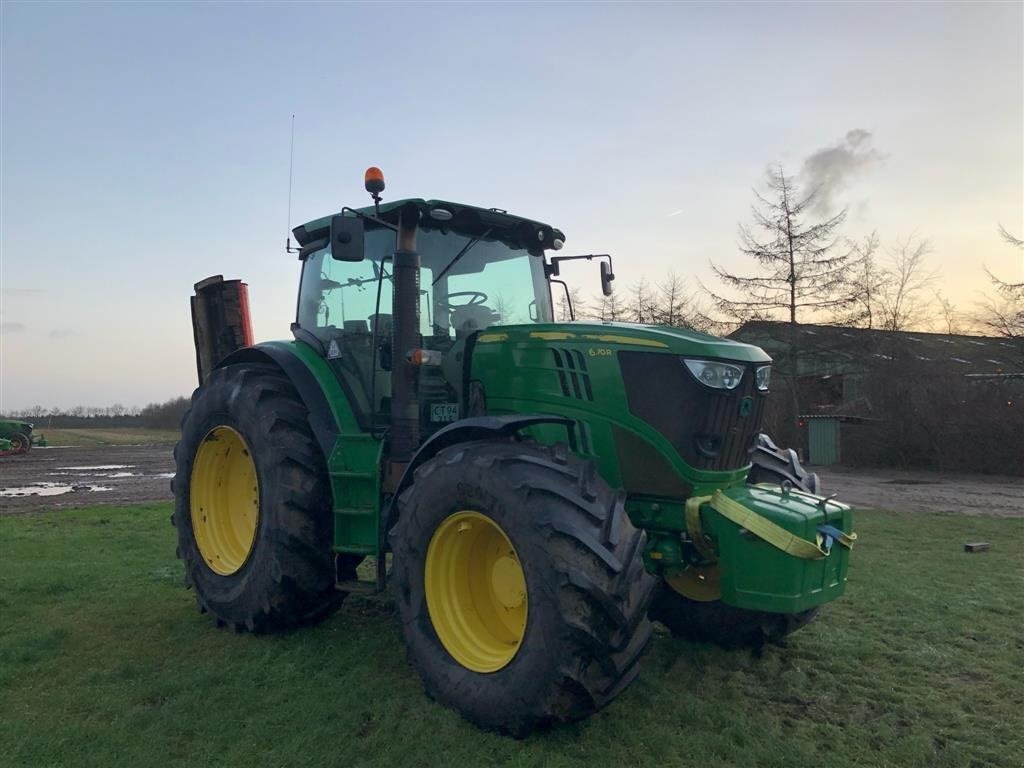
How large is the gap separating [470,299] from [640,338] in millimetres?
1484

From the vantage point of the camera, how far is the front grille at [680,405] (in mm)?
4047

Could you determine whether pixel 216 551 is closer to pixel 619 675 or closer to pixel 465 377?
pixel 465 377

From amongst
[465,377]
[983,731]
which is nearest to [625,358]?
[465,377]

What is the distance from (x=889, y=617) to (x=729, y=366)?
2760mm

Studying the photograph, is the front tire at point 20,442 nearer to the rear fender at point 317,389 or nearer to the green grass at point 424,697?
the green grass at point 424,697

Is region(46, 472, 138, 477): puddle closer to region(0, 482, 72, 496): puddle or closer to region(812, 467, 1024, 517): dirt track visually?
region(0, 482, 72, 496): puddle

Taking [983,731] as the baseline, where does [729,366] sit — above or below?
above

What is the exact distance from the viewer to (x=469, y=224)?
206 inches

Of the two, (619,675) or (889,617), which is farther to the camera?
(889,617)

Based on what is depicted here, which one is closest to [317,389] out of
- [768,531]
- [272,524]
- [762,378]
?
[272,524]

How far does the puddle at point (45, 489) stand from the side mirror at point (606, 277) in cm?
1291

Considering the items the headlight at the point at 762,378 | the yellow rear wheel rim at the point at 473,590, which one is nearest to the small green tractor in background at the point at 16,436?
the yellow rear wheel rim at the point at 473,590

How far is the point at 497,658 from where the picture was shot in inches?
153

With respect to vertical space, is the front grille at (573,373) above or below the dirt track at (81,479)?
above
